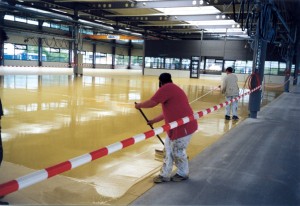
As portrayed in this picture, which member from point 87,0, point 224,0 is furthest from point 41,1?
point 224,0

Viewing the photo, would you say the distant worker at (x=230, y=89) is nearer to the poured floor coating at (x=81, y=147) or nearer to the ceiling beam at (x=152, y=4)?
the poured floor coating at (x=81, y=147)

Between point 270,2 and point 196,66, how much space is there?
29.2 meters

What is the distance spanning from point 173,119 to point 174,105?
0.69 ft

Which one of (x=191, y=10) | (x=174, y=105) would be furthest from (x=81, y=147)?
(x=191, y=10)

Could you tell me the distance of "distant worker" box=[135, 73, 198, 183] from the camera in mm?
4000

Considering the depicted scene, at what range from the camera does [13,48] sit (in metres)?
36.7

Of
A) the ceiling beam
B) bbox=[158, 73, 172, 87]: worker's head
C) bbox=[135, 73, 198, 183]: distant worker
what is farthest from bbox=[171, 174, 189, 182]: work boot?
the ceiling beam

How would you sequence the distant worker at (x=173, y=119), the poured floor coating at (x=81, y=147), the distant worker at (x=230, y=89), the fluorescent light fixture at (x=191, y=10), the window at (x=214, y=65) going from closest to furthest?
the poured floor coating at (x=81, y=147), the distant worker at (x=173, y=119), the distant worker at (x=230, y=89), the fluorescent light fixture at (x=191, y=10), the window at (x=214, y=65)

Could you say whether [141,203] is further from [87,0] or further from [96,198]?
[87,0]

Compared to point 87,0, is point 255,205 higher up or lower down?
lower down

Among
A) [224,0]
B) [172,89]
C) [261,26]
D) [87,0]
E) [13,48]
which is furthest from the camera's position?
[13,48]

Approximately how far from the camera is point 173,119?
4152mm

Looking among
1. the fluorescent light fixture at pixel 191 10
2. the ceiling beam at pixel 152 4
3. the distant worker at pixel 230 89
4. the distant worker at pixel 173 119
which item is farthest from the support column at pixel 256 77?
the fluorescent light fixture at pixel 191 10

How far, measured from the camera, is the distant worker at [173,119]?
4000 mm
